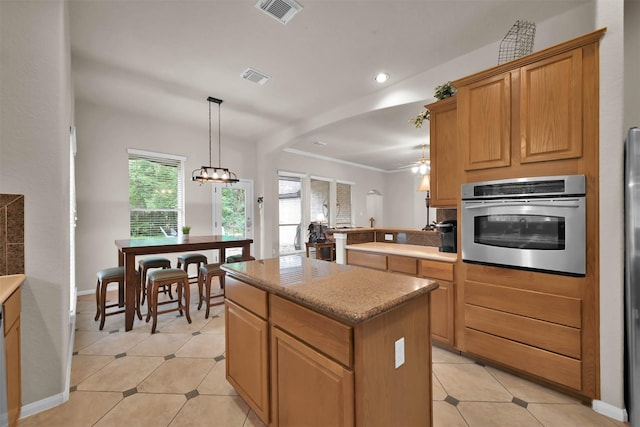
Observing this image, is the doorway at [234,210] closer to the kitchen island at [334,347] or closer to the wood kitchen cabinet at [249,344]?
the wood kitchen cabinet at [249,344]

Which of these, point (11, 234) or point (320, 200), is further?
point (320, 200)

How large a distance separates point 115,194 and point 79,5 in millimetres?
2914

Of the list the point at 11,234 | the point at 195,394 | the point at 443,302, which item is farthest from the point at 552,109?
the point at 11,234

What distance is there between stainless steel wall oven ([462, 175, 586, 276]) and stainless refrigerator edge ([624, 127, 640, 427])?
20 cm

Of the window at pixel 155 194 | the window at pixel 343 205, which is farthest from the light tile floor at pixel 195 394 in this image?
the window at pixel 343 205

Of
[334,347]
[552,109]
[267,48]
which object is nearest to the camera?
[334,347]

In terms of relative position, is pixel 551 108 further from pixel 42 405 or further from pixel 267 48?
pixel 42 405

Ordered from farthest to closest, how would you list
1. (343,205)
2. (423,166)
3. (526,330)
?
(343,205), (423,166), (526,330)

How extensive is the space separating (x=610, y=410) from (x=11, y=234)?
385cm

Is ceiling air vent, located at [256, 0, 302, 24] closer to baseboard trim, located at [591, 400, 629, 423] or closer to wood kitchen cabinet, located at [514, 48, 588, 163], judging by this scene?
wood kitchen cabinet, located at [514, 48, 588, 163]

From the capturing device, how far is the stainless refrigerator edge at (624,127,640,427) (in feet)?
4.91

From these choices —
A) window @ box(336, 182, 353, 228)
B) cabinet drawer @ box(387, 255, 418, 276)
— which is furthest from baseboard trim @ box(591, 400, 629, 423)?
window @ box(336, 182, 353, 228)

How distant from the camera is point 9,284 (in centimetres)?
148

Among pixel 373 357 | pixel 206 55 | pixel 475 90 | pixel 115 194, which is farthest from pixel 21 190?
pixel 475 90
